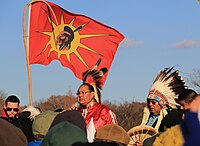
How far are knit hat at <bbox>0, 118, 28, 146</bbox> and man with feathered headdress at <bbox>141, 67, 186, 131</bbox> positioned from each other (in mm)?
3407

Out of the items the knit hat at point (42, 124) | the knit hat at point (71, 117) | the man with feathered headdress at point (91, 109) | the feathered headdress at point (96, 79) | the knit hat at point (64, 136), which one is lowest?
the man with feathered headdress at point (91, 109)

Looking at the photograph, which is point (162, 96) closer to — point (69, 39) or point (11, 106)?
point (11, 106)

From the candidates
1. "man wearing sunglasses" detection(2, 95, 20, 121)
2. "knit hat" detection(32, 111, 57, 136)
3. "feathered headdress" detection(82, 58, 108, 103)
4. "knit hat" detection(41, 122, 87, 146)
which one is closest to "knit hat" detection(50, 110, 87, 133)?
"knit hat" detection(32, 111, 57, 136)

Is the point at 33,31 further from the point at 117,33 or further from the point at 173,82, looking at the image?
the point at 173,82

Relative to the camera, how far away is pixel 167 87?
749 cm

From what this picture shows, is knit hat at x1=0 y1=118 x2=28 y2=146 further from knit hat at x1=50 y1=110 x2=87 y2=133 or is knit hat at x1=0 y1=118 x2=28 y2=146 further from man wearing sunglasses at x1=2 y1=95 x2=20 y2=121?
man wearing sunglasses at x1=2 y1=95 x2=20 y2=121

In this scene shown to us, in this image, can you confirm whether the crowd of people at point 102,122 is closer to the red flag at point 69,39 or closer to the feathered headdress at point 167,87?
the feathered headdress at point 167,87

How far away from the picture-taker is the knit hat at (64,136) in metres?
2.88

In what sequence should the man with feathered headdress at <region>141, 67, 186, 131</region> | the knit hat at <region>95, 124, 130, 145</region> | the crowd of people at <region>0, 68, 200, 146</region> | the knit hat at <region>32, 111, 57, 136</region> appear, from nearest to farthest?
1. the crowd of people at <region>0, 68, 200, 146</region>
2. the knit hat at <region>95, 124, 130, 145</region>
3. the knit hat at <region>32, 111, 57, 136</region>
4. the man with feathered headdress at <region>141, 67, 186, 131</region>

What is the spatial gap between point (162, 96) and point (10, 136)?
3.91 meters

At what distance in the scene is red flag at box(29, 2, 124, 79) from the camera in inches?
449

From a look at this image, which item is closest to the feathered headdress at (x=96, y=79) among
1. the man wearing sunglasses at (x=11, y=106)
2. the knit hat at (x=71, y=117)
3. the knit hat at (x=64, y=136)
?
the man wearing sunglasses at (x=11, y=106)

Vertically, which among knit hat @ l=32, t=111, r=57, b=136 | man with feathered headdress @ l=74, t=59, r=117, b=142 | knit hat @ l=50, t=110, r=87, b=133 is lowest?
man with feathered headdress @ l=74, t=59, r=117, b=142

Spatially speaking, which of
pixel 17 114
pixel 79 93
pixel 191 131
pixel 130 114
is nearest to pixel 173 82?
pixel 79 93
